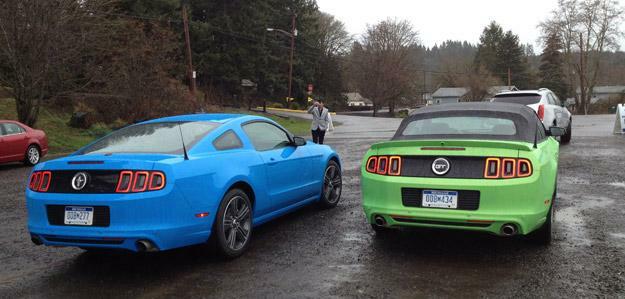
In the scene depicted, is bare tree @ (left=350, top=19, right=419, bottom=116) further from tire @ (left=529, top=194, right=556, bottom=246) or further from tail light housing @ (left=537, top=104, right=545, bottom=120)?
tire @ (left=529, top=194, right=556, bottom=246)

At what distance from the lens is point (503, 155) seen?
466cm

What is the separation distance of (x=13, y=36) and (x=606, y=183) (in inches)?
726

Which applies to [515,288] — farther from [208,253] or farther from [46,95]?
[46,95]

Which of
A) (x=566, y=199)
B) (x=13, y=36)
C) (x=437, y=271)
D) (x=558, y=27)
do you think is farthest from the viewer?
(x=558, y=27)

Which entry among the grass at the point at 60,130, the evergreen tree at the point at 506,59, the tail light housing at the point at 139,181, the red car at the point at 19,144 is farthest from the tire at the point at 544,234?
→ the evergreen tree at the point at 506,59

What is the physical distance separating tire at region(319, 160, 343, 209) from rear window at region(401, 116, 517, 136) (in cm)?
155

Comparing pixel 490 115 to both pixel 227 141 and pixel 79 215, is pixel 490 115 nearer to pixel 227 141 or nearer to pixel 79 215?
pixel 227 141

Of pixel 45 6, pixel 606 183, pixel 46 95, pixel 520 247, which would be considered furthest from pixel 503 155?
pixel 46 95

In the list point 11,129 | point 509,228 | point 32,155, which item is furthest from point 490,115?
point 32,155

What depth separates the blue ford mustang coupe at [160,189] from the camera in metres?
4.28

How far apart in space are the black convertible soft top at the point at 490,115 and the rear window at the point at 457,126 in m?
0.04

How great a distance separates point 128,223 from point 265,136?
2.25 m

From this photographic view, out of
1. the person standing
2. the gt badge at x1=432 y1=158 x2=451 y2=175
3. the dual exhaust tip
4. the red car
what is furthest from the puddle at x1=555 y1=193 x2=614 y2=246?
the red car

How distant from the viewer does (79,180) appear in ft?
14.5
